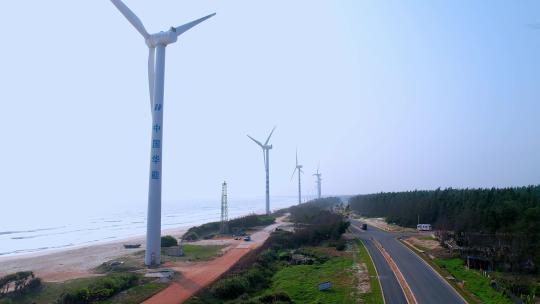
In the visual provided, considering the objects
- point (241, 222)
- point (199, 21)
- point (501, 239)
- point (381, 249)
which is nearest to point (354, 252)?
point (381, 249)

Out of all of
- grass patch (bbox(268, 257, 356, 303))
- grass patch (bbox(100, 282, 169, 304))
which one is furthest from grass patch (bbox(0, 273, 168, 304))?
grass patch (bbox(268, 257, 356, 303))

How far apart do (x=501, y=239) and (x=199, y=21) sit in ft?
132

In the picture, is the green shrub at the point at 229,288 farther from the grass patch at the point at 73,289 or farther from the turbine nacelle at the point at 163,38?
the turbine nacelle at the point at 163,38

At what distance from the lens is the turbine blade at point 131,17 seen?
1741 inches

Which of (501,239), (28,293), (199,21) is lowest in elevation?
(28,293)

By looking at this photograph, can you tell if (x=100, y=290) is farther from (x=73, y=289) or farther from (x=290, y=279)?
(x=290, y=279)

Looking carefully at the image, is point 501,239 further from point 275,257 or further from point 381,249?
point 275,257

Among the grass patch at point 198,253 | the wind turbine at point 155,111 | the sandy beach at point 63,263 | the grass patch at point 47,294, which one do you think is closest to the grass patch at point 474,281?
the grass patch at point 198,253

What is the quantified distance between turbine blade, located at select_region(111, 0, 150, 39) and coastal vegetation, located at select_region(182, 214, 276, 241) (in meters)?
44.7

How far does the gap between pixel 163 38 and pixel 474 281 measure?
37.3m

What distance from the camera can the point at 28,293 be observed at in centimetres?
3606

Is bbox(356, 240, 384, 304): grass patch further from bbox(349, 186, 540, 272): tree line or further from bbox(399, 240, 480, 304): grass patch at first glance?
bbox(349, 186, 540, 272): tree line

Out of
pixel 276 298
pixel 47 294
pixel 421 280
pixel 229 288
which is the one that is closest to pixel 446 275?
pixel 421 280

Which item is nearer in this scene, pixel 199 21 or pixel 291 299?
pixel 291 299
